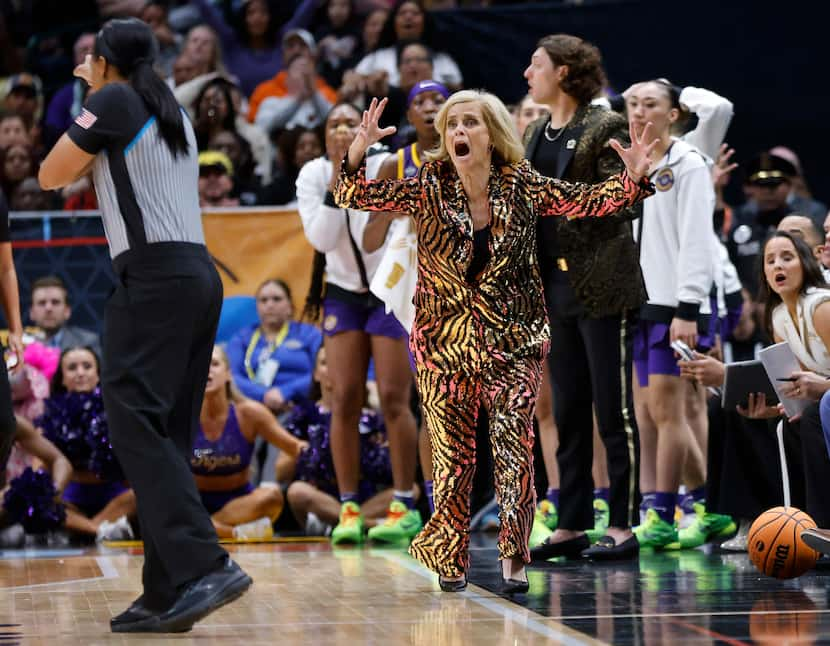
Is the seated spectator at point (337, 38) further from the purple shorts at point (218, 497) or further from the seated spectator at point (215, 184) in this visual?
the purple shorts at point (218, 497)

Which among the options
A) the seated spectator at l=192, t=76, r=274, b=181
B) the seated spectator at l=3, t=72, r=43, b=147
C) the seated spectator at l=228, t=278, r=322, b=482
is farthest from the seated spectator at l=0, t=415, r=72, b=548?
the seated spectator at l=3, t=72, r=43, b=147

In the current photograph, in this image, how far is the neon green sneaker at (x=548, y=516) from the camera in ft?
23.4

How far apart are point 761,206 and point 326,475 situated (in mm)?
3433

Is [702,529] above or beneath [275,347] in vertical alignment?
beneath

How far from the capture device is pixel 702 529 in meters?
7.27

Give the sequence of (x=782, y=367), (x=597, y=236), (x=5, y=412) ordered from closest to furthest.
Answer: (x=5, y=412) < (x=782, y=367) < (x=597, y=236)

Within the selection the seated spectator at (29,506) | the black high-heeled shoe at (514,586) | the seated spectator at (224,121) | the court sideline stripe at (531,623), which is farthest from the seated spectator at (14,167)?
the black high-heeled shoe at (514,586)

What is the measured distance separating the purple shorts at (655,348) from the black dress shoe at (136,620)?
3.03 m

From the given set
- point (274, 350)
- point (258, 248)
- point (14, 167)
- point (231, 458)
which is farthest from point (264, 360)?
point (14, 167)

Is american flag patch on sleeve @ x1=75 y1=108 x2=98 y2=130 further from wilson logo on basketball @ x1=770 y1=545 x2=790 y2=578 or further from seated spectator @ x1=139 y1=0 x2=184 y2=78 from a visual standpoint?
seated spectator @ x1=139 y1=0 x2=184 y2=78

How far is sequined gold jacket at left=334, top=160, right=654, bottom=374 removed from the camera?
5.39 m

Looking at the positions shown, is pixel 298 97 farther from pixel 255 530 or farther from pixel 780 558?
pixel 780 558

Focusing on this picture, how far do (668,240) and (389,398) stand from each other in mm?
1702

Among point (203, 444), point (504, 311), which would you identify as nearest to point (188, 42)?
point (203, 444)
